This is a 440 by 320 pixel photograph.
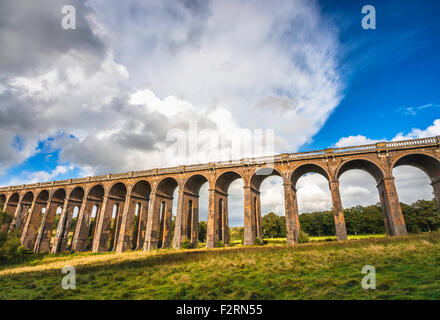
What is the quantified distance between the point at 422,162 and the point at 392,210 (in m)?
8.02

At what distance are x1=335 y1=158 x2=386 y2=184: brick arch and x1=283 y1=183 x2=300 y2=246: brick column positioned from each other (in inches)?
243

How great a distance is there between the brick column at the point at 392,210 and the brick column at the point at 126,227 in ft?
124

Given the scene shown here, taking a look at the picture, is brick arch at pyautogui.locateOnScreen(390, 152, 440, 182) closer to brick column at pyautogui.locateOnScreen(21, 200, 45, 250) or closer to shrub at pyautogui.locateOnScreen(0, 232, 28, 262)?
shrub at pyautogui.locateOnScreen(0, 232, 28, 262)

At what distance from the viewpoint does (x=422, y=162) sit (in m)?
27.7

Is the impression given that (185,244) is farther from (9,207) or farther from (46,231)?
(9,207)

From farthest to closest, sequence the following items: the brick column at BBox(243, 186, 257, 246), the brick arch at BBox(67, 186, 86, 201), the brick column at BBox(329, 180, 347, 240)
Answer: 1. the brick arch at BBox(67, 186, 86, 201)
2. the brick column at BBox(243, 186, 257, 246)
3. the brick column at BBox(329, 180, 347, 240)

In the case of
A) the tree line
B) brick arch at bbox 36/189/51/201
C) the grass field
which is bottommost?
the grass field

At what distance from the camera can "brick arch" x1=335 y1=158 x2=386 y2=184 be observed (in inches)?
1088

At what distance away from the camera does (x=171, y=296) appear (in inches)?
340

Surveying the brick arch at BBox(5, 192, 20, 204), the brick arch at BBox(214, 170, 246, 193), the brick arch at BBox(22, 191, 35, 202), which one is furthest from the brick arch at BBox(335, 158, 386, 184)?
the brick arch at BBox(5, 192, 20, 204)

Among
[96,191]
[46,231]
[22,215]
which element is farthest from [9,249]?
[22,215]

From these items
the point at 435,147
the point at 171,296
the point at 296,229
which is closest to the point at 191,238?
the point at 296,229

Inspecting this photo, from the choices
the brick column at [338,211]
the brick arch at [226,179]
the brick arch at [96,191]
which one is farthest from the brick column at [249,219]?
the brick arch at [96,191]
